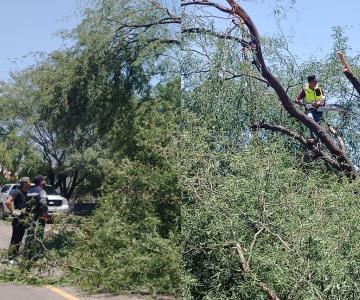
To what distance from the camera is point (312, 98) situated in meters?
5.39

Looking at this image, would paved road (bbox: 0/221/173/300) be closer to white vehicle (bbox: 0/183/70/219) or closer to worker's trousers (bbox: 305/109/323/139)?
white vehicle (bbox: 0/183/70/219)

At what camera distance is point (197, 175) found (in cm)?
401

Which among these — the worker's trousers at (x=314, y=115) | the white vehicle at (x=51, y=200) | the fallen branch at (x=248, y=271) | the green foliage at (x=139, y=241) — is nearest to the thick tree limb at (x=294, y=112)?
the worker's trousers at (x=314, y=115)

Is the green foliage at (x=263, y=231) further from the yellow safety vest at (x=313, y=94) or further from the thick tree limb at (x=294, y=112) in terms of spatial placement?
the yellow safety vest at (x=313, y=94)

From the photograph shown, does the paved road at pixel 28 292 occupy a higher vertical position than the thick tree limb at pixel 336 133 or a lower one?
lower

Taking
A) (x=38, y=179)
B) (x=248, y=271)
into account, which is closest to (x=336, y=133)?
(x=248, y=271)

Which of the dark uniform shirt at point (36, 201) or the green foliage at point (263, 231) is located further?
the green foliage at point (263, 231)

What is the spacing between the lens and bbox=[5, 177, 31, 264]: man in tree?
2631 mm

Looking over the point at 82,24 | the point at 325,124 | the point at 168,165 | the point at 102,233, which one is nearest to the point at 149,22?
the point at 82,24

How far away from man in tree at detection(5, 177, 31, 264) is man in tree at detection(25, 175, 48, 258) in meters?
0.03

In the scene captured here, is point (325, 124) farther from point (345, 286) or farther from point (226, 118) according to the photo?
point (345, 286)

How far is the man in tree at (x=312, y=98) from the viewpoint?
5320 mm

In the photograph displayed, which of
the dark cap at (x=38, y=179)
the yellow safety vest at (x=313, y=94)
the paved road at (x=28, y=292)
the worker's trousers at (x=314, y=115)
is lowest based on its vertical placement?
the paved road at (x=28, y=292)

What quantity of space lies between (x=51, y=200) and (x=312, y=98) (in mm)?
3374
